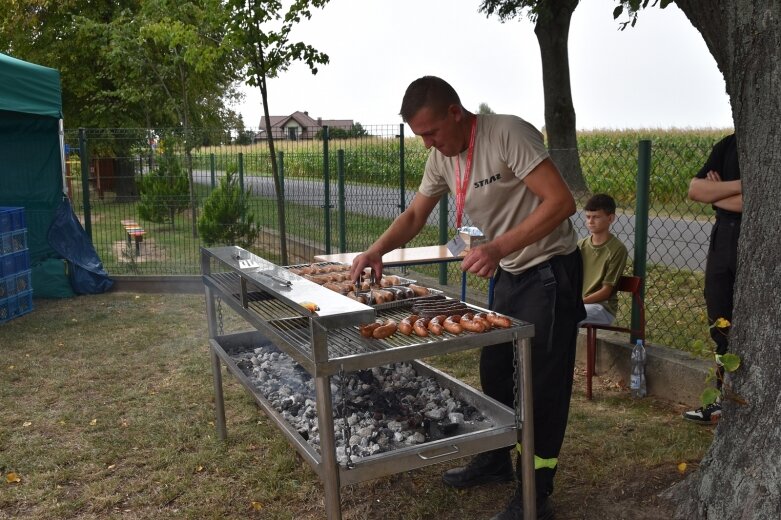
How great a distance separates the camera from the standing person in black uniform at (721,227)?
154 inches

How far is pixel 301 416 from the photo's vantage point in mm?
3564

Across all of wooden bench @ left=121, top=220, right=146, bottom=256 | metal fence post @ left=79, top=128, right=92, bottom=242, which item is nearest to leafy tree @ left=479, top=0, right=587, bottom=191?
wooden bench @ left=121, top=220, right=146, bottom=256

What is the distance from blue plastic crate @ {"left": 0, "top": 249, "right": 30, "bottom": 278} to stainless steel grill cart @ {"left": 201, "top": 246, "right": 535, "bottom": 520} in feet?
16.7

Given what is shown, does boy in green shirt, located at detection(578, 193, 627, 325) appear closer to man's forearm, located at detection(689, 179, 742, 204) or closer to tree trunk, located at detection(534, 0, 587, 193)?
man's forearm, located at detection(689, 179, 742, 204)

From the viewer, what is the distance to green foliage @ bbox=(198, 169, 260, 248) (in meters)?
9.95

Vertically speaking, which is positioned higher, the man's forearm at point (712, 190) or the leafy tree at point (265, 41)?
the leafy tree at point (265, 41)

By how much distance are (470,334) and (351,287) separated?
94cm

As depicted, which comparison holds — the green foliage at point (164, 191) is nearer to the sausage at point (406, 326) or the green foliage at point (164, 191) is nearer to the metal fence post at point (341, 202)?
the metal fence post at point (341, 202)

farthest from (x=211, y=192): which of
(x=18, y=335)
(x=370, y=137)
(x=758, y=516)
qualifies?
(x=758, y=516)

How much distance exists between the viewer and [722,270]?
3.97m

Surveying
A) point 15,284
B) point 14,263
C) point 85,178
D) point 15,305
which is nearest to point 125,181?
point 85,178

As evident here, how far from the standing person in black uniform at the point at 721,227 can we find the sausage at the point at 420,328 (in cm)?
207

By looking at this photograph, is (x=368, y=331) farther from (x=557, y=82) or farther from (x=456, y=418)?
Result: (x=557, y=82)

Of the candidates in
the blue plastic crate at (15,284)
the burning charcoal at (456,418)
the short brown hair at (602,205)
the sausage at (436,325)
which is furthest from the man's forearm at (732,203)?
the blue plastic crate at (15,284)
